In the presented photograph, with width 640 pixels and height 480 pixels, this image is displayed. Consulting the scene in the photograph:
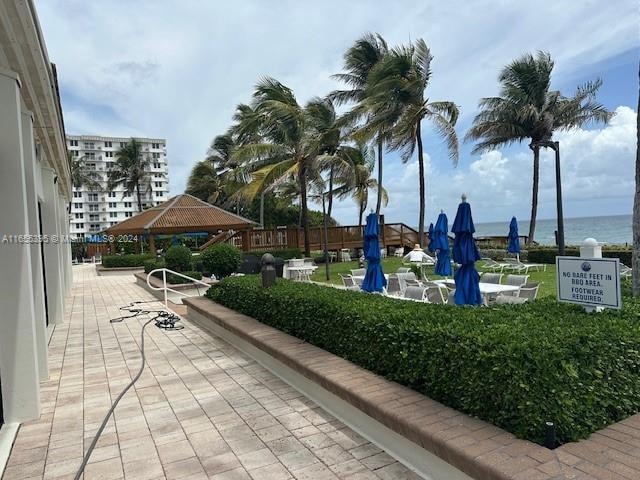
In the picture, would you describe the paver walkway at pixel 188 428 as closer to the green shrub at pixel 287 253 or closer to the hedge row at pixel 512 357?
the hedge row at pixel 512 357

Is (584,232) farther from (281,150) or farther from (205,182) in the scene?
(281,150)

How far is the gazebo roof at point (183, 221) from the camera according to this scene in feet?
56.9

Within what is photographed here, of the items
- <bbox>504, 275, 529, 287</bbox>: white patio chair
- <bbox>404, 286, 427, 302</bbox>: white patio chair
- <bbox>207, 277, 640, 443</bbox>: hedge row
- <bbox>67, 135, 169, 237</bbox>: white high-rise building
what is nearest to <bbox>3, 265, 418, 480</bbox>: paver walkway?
<bbox>207, 277, 640, 443</bbox>: hedge row

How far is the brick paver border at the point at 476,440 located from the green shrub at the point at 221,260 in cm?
933

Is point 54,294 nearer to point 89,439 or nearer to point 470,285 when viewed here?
point 89,439

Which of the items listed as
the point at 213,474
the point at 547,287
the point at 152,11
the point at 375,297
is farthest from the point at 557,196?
the point at 213,474

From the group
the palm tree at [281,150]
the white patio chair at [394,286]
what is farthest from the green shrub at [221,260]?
the palm tree at [281,150]

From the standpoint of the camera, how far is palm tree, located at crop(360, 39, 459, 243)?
19.9m

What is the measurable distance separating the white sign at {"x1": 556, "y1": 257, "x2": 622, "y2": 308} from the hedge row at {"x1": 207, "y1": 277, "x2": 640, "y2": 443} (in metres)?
0.14

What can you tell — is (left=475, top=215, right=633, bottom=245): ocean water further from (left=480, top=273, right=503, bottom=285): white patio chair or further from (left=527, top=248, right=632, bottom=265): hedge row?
(left=480, top=273, right=503, bottom=285): white patio chair

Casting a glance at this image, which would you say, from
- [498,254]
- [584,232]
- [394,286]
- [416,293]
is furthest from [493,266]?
[584,232]

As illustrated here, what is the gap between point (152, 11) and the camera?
8883 millimetres

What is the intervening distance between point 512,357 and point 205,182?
4014 centimetres

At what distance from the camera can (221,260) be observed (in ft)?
43.4
